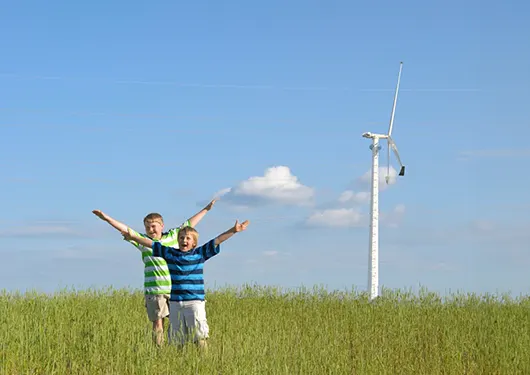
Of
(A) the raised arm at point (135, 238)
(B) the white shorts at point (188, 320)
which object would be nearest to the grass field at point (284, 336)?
(B) the white shorts at point (188, 320)

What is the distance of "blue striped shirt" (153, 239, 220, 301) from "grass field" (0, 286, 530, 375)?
2.00 ft

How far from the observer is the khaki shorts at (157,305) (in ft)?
30.2

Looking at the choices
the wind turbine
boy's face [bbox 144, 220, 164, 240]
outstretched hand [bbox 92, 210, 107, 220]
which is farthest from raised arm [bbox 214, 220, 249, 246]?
the wind turbine

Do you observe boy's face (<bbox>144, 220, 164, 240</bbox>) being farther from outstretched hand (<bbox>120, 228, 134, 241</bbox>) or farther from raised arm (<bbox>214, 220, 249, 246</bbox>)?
raised arm (<bbox>214, 220, 249, 246</bbox>)

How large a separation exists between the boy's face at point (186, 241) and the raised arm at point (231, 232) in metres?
0.33

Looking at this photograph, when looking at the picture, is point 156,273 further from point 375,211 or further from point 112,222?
point 375,211

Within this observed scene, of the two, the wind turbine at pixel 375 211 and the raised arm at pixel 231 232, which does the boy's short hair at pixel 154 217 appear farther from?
the wind turbine at pixel 375 211

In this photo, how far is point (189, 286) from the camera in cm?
812

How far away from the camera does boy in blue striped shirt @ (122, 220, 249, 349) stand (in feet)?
26.6

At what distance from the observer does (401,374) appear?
8.73 metres

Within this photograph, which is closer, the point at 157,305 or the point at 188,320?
the point at 188,320

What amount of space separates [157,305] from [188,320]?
3.97 feet

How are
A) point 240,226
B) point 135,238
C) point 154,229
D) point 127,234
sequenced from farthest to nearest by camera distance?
point 154,229 < point 127,234 < point 135,238 < point 240,226

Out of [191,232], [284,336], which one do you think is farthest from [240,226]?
[284,336]
